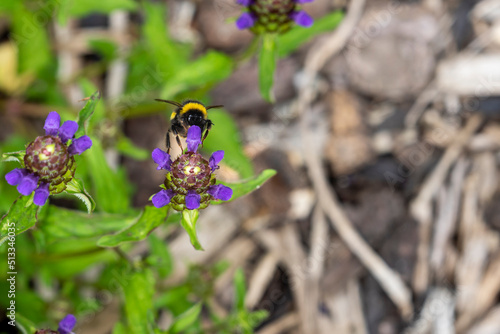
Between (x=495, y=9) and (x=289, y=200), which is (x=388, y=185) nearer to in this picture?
(x=289, y=200)

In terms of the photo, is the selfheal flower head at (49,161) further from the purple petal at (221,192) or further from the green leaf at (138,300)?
the green leaf at (138,300)

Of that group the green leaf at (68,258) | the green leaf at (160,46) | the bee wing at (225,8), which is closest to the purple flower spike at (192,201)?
the green leaf at (68,258)

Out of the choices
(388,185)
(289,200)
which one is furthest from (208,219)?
(388,185)

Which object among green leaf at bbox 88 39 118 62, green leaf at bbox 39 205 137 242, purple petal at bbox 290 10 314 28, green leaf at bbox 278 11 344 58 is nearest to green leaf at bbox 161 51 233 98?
green leaf at bbox 278 11 344 58

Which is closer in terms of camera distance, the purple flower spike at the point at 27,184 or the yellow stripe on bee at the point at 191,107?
the purple flower spike at the point at 27,184

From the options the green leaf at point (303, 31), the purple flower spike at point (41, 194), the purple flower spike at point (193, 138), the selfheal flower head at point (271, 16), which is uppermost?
the green leaf at point (303, 31)

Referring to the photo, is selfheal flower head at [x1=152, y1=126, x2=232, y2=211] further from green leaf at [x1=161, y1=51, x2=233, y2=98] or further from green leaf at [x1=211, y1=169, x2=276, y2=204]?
green leaf at [x1=161, y1=51, x2=233, y2=98]
